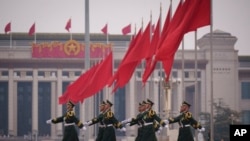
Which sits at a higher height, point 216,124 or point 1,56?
point 1,56

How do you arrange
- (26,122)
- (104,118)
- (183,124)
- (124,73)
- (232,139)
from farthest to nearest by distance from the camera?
(26,122) < (124,73) < (104,118) < (183,124) < (232,139)

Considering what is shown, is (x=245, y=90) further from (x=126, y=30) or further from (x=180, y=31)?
(x=180, y=31)

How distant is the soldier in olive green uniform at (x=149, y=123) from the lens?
16.5 m

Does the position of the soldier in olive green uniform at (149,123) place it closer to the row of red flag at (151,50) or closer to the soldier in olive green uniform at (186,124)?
the soldier in olive green uniform at (186,124)

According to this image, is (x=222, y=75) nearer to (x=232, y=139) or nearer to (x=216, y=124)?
(x=216, y=124)

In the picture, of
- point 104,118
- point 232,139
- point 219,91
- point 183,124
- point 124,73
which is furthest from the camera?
point 219,91

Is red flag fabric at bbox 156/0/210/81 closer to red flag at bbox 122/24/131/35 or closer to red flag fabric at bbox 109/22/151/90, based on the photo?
red flag fabric at bbox 109/22/151/90

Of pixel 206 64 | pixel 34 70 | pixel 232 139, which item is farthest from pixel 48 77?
pixel 232 139

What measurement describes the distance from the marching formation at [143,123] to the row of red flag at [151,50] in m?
1.38

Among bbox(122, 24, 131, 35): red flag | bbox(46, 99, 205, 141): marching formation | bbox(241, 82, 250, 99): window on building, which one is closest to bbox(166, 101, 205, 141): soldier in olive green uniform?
bbox(46, 99, 205, 141): marching formation

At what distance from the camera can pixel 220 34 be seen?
7575 centimetres

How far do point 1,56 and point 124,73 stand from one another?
52678mm

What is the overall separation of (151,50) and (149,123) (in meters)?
8.47

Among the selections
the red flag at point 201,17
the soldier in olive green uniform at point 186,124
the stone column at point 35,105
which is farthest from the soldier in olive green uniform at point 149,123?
the stone column at point 35,105
